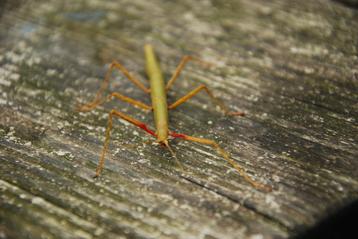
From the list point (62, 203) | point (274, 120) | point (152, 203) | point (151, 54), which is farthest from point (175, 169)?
point (151, 54)

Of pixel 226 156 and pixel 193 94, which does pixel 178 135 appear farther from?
pixel 193 94

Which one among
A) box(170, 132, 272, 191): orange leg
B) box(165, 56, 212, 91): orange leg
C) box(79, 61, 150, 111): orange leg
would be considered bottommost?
box(170, 132, 272, 191): orange leg

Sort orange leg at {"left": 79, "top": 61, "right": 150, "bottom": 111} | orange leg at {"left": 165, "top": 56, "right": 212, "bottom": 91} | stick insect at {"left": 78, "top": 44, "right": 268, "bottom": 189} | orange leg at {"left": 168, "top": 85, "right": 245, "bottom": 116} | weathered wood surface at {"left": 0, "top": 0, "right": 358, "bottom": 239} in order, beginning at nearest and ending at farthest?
weathered wood surface at {"left": 0, "top": 0, "right": 358, "bottom": 239}
stick insect at {"left": 78, "top": 44, "right": 268, "bottom": 189}
orange leg at {"left": 168, "top": 85, "right": 245, "bottom": 116}
orange leg at {"left": 79, "top": 61, "right": 150, "bottom": 111}
orange leg at {"left": 165, "top": 56, "right": 212, "bottom": 91}

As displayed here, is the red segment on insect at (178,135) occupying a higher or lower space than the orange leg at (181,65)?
lower

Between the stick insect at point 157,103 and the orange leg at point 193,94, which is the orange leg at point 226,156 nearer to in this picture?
the stick insect at point 157,103

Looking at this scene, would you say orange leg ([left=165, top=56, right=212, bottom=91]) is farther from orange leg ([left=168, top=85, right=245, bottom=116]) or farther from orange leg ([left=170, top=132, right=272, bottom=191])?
orange leg ([left=170, top=132, right=272, bottom=191])

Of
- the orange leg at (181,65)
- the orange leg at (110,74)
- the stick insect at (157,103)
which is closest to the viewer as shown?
the stick insect at (157,103)

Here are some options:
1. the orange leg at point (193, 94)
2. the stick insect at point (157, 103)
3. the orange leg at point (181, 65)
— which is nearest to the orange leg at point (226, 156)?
the stick insect at point (157, 103)

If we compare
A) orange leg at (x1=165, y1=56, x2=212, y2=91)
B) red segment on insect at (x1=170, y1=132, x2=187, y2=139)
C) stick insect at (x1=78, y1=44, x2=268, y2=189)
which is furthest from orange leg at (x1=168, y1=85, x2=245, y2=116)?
red segment on insect at (x1=170, y1=132, x2=187, y2=139)
